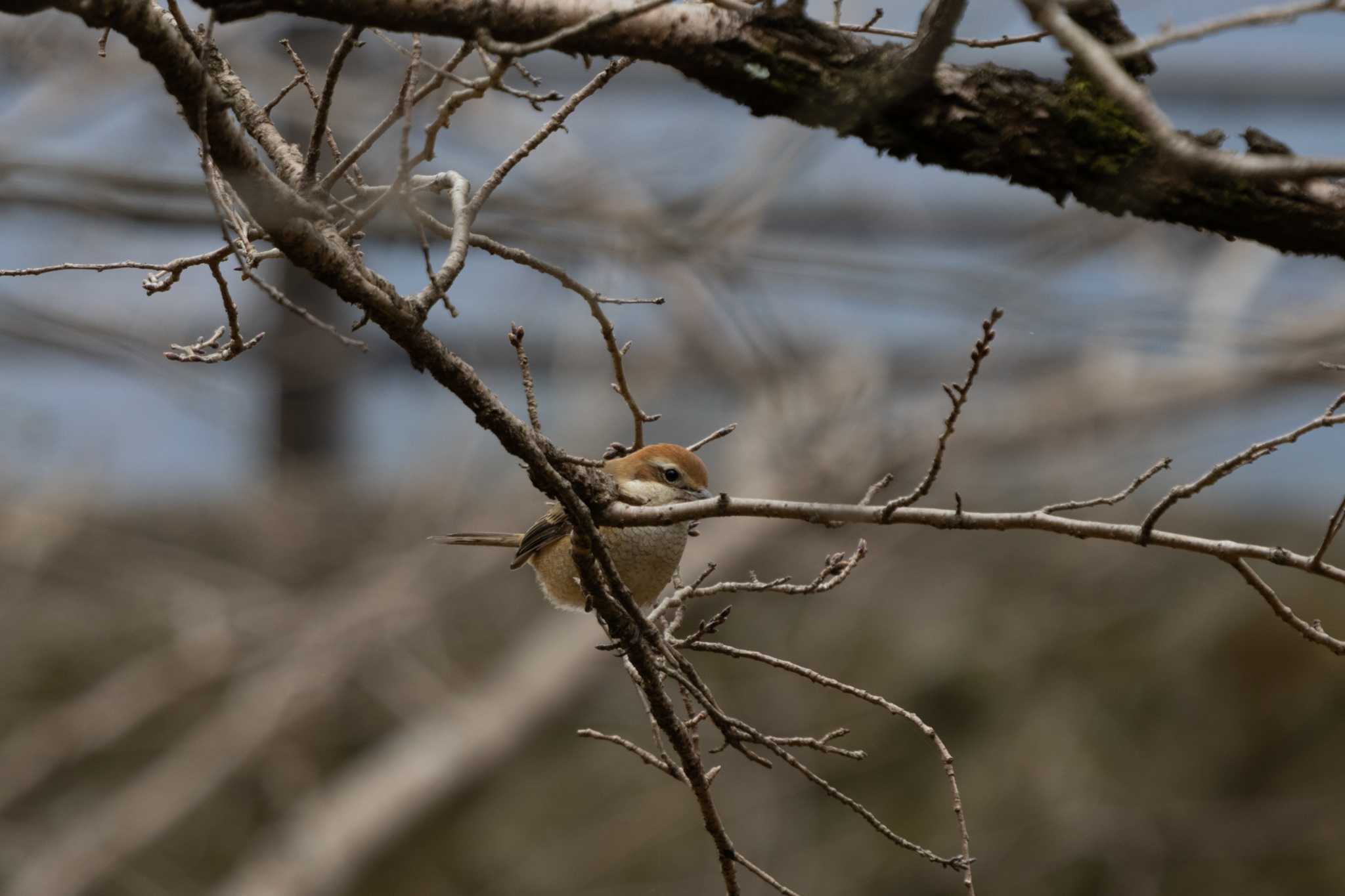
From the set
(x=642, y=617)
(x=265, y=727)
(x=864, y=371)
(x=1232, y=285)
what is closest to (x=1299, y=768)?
(x=1232, y=285)

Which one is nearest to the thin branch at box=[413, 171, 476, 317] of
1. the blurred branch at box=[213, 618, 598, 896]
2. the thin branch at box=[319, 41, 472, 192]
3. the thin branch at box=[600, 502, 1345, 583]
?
the thin branch at box=[319, 41, 472, 192]

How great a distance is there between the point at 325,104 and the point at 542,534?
183cm

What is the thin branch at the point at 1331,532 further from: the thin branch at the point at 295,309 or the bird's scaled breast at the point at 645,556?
the bird's scaled breast at the point at 645,556

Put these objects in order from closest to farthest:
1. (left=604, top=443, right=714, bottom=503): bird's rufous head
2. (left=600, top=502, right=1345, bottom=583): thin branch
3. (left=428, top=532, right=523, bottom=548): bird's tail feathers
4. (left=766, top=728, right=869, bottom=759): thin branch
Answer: (left=600, top=502, right=1345, bottom=583): thin branch → (left=766, top=728, right=869, bottom=759): thin branch → (left=604, top=443, right=714, bottom=503): bird's rufous head → (left=428, top=532, right=523, bottom=548): bird's tail feathers

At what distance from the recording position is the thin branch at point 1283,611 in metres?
1.88

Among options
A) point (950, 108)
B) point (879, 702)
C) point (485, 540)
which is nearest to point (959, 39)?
point (950, 108)

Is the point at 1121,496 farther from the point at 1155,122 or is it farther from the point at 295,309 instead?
the point at 295,309

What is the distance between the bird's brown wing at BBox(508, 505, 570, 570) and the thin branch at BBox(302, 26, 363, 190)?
158 centimetres

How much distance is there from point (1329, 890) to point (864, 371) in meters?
4.89

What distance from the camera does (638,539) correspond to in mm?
3418

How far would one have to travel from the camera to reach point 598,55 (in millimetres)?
2121

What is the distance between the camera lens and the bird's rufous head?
12.3 feet

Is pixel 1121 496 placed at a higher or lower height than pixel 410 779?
higher

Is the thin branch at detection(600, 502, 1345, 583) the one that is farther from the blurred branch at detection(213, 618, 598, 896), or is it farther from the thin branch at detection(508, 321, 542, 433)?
the blurred branch at detection(213, 618, 598, 896)
